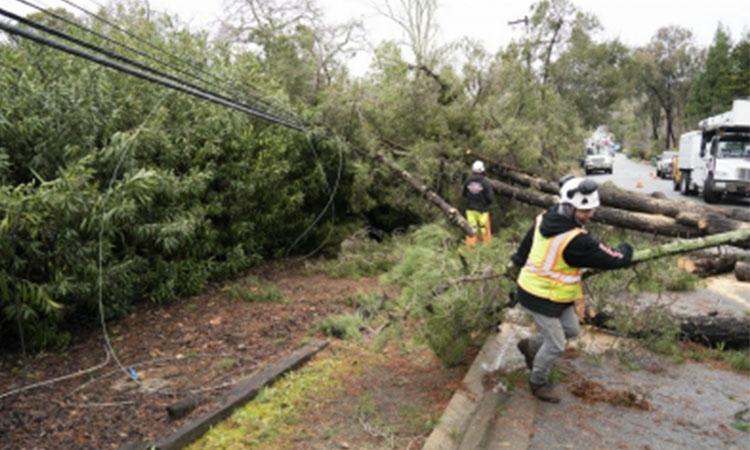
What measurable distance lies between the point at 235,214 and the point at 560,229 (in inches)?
226

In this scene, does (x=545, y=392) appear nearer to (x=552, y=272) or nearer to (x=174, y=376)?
(x=552, y=272)

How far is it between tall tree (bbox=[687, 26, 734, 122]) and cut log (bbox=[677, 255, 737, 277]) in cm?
3674

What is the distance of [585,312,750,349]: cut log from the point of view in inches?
227

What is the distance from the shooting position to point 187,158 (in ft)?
25.5

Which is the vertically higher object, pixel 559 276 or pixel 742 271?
pixel 559 276

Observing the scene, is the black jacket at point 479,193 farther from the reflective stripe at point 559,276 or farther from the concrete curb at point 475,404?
the reflective stripe at point 559,276

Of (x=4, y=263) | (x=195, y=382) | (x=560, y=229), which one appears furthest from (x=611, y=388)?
(x=4, y=263)

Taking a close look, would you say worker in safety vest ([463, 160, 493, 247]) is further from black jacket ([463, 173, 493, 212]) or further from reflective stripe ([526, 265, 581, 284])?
reflective stripe ([526, 265, 581, 284])

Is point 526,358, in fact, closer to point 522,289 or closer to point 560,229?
point 522,289

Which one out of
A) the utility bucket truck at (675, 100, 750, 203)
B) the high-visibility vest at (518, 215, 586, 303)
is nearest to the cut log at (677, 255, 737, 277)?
the high-visibility vest at (518, 215, 586, 303)

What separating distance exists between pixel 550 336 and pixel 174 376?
345 cm

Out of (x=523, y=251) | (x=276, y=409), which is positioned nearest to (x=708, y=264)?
(x=523, y=251)

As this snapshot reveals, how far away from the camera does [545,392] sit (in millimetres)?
4664

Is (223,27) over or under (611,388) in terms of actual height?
over
